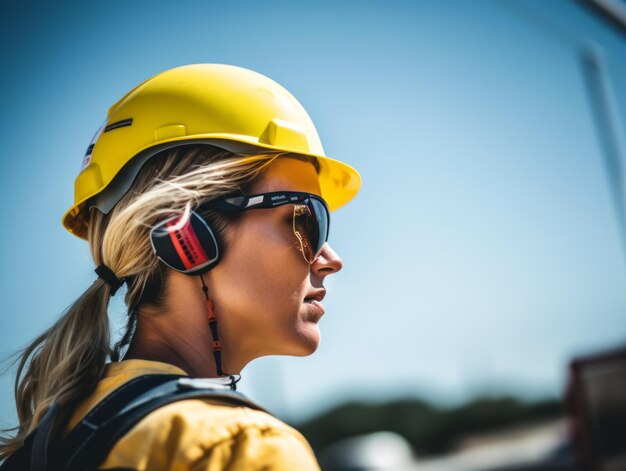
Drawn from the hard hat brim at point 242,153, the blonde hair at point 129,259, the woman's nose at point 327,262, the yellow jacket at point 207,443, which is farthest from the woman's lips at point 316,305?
the yellow jacket at point 207,443

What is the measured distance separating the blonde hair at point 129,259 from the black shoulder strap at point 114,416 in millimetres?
312

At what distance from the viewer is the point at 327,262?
8.72 ft

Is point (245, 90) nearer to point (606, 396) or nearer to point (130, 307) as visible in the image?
point (130, 307)

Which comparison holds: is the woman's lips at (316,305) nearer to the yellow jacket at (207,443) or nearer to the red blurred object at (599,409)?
the yellow jacket at (207,443)

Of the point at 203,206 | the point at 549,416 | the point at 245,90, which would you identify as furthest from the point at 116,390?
the point at 549,416

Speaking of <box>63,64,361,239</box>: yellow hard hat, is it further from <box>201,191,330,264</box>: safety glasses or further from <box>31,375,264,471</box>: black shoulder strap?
<box>31,375,264,471</box>: black shoulder strap

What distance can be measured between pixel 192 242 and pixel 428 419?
59.8 m

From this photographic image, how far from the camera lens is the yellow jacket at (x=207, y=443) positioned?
59.5 inches

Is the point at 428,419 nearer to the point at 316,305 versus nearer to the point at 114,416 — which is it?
the point at 316,305

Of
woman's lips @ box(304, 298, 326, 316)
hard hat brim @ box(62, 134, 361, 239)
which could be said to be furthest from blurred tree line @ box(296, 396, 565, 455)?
woman's lips @ box(304, 298, 326, 316)

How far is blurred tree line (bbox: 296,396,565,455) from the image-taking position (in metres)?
56.6

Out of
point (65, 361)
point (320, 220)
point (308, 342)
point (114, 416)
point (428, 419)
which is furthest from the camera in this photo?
point (428, 419)

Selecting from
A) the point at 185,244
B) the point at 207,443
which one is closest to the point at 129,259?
the point at 185,244

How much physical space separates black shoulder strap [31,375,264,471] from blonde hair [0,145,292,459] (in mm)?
312
